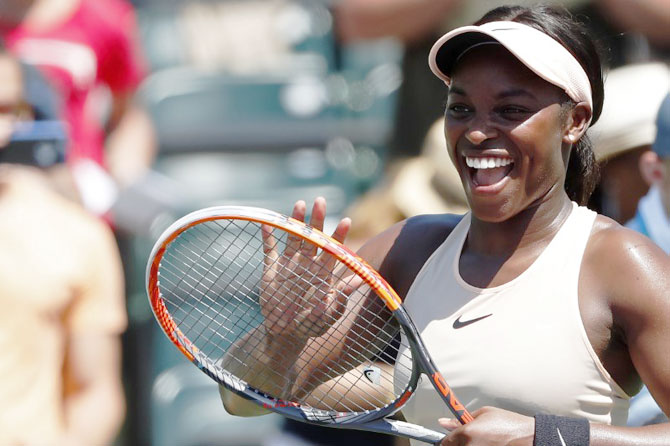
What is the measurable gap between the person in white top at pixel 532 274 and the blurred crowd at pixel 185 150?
0.34 m

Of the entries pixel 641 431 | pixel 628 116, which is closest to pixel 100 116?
pixel 628 116

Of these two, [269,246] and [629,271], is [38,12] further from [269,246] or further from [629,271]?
[629,271]

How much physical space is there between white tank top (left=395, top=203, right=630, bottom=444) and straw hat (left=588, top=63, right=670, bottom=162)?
4.49ft

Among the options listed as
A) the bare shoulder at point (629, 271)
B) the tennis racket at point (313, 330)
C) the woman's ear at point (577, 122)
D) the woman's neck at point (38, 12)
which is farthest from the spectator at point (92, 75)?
Answer: the bare shoulder at point (629, 271)

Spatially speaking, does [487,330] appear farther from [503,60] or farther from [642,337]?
[503,60]

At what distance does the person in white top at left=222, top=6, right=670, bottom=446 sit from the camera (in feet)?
6.28

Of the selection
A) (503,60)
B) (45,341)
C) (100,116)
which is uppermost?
(503,60)

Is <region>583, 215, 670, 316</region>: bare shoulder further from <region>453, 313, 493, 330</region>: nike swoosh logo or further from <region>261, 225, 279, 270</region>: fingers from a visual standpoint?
<region>261, 225, 279, 270</region>: fingers

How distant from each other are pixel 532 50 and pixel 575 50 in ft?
0.44

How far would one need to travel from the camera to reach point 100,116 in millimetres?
4492

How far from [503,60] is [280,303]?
0.63 metres

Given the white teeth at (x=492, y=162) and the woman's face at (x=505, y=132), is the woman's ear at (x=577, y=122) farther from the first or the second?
the white teeth at (x=492, y=162)

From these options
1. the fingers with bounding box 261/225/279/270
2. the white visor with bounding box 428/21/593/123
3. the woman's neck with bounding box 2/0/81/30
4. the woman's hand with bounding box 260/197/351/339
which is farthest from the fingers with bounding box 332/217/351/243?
the woman's neck with bounding box 2/0/81/30

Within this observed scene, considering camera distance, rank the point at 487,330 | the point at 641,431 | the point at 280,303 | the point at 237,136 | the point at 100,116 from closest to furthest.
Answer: the point at 641,431
the point at 487,330
the point at 280,303
the point at 100,116
the point at 237,136
